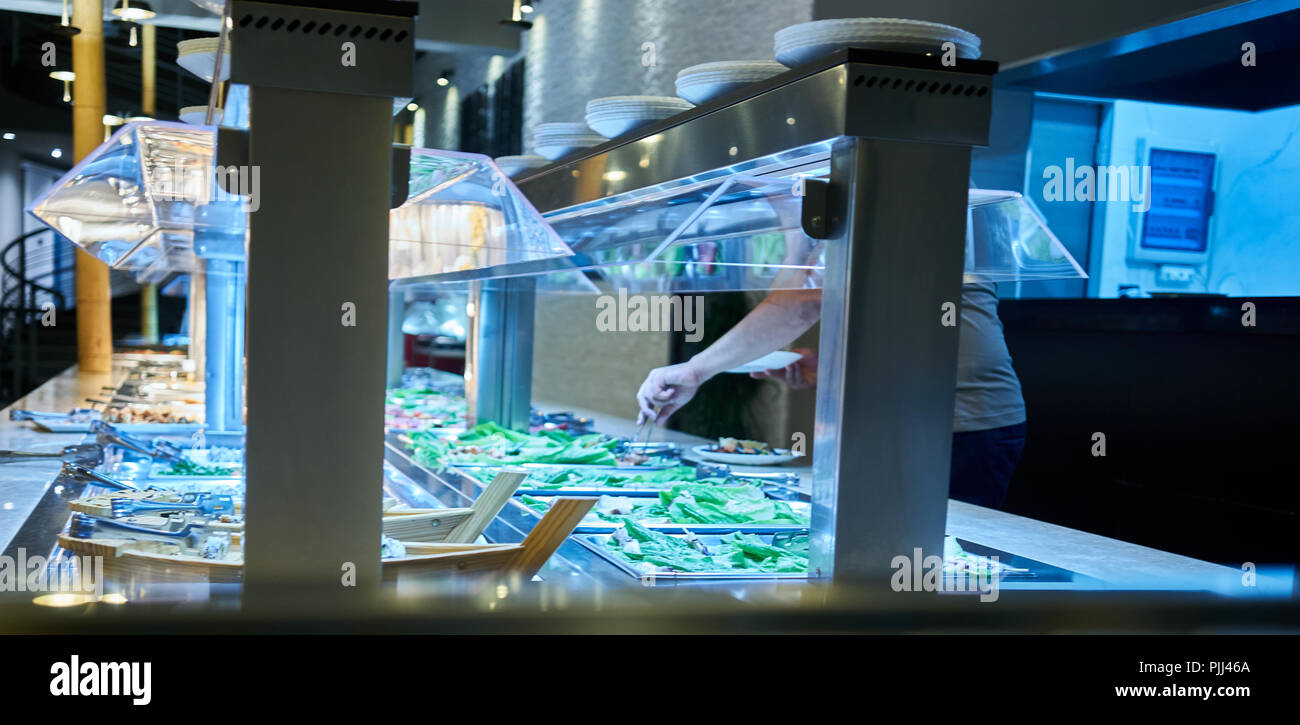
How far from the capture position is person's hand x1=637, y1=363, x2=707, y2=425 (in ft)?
7.59

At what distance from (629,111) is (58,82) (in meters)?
10.6

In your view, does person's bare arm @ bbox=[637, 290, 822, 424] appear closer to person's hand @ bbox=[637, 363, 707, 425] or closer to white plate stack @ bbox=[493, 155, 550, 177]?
person's hand @ bbox=[637, 363, 707, 425]

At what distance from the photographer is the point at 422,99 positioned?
12336mm

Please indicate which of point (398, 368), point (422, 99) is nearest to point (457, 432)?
point (398, 368)

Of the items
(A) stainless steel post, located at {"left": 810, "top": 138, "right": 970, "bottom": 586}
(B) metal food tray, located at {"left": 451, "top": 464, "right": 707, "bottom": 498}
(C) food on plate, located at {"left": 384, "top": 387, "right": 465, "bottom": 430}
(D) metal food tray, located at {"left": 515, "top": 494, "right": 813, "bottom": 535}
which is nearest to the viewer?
(A) stainless steel post, located at {"left": 810, "top": 138, "right": 970, "bottom": 586}

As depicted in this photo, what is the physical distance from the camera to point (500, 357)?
305 cm

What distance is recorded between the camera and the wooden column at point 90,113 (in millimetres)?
7230

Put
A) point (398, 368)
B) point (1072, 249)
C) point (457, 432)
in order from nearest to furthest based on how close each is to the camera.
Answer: point (457, 432) < point (398, 368) < point (1072, 249)

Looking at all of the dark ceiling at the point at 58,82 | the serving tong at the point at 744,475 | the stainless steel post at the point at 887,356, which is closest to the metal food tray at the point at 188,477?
the serving tong at the point at 744,475

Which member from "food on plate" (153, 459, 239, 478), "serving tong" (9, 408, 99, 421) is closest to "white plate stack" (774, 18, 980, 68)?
"food on plate" (153, 459, 239, 478)

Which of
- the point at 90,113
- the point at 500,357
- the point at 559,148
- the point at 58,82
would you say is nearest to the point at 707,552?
the point at 559,148

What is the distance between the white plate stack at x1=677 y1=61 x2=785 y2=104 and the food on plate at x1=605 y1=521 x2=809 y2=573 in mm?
675

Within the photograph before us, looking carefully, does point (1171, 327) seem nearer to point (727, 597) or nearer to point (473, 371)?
point (473, 371)

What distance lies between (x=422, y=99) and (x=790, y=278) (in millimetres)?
10854
